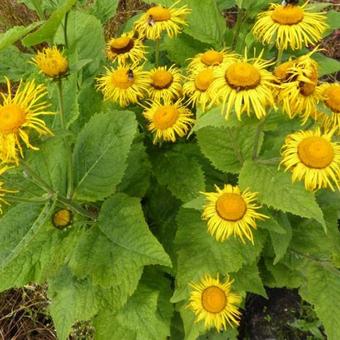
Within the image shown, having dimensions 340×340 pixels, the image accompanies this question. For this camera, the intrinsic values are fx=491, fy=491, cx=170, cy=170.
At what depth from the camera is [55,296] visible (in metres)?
1.79

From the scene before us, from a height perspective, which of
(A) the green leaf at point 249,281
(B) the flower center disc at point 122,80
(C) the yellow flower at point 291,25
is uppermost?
(C) the yellow flower at point 291,25

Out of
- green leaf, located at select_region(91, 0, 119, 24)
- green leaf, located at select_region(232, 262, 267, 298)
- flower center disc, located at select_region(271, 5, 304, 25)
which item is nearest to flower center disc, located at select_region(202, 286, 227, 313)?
green leaf, located at select_region(232, 262, 267, 298)

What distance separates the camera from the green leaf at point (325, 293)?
1725mm

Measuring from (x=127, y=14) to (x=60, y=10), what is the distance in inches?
91.1

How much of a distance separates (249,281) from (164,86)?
753 millimetres

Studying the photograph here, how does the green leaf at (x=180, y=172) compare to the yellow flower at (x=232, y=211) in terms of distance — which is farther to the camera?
the green leaf at (x=180, y=172)

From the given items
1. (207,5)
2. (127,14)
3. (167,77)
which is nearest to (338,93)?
(167,77)

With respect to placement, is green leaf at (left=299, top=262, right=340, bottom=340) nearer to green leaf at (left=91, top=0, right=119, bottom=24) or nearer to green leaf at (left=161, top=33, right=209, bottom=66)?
green leaf at (left=161, top=33, right=209, bottom=66)

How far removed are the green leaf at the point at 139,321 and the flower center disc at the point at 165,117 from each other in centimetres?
61

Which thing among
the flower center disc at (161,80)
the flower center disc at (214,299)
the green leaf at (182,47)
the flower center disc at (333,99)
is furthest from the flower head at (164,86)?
the flower center disc at (214,299)

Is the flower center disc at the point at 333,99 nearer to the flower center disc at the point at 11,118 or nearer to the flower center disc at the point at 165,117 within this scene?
the flower center disc at the point at 165,117

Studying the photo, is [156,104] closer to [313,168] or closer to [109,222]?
[109,222]

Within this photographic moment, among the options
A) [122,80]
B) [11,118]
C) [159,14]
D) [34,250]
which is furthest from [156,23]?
[34,250]

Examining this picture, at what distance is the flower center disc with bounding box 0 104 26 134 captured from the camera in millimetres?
1223
